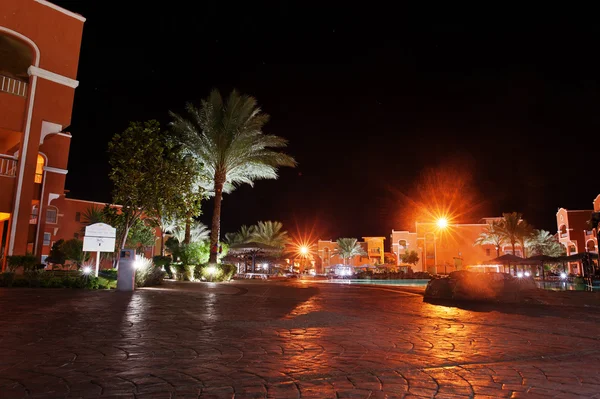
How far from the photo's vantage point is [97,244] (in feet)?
45.6

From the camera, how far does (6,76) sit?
56.2ft

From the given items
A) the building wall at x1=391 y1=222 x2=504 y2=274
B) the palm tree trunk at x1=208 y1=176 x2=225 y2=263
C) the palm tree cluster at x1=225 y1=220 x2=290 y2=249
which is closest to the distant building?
the building wall at x1=391 y1=222 x2=504 y2=274

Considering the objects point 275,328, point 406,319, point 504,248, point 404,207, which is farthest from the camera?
point 404,207

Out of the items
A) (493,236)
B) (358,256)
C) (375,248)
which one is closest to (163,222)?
(493,236)

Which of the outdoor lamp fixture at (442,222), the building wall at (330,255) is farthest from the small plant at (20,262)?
the building wall at (330,255)

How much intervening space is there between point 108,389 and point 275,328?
3128mm

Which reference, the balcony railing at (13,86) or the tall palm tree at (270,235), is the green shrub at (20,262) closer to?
the balcony railing at (13,86)

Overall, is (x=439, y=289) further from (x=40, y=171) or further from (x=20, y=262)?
(x=40, y=171)

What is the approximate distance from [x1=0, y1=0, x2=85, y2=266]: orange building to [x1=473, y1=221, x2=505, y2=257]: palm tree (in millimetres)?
48016

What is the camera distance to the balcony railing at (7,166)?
1662cm

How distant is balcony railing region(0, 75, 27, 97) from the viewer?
16.9 metres

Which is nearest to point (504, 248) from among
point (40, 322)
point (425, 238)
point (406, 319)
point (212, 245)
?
point (425, 238)

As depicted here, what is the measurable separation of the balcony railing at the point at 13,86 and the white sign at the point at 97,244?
8196 mm

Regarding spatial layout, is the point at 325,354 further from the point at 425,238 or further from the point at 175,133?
the point at 425,238
